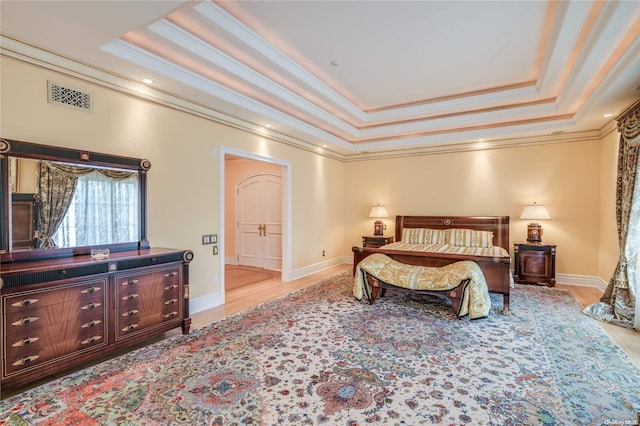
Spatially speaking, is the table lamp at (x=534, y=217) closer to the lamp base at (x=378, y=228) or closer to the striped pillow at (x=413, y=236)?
the striped pillow at (x=413, y=236)

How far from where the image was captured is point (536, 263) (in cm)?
527

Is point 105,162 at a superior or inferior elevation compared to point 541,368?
superior

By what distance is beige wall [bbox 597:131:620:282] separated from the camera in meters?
4.50

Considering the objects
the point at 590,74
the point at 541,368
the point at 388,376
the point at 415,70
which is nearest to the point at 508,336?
the point at 541,368

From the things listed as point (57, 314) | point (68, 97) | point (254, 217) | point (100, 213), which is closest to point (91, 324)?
point (57, 314)

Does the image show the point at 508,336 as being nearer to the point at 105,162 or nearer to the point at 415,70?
the point at 415,70

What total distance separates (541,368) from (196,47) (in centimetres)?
434

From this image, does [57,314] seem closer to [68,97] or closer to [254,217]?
[68,97]

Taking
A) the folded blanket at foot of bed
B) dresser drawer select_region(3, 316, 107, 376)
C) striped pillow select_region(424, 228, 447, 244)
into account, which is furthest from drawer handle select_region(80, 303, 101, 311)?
striped pillow select_region(424, 228, 447, 244)

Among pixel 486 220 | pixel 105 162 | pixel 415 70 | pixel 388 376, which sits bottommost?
pixel 388 376

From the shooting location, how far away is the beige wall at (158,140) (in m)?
2.65

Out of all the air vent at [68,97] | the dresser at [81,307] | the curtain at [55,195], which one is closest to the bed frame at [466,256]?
the dresser at [81,307]

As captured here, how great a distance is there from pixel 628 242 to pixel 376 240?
3.99m

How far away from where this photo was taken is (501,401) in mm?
2137
